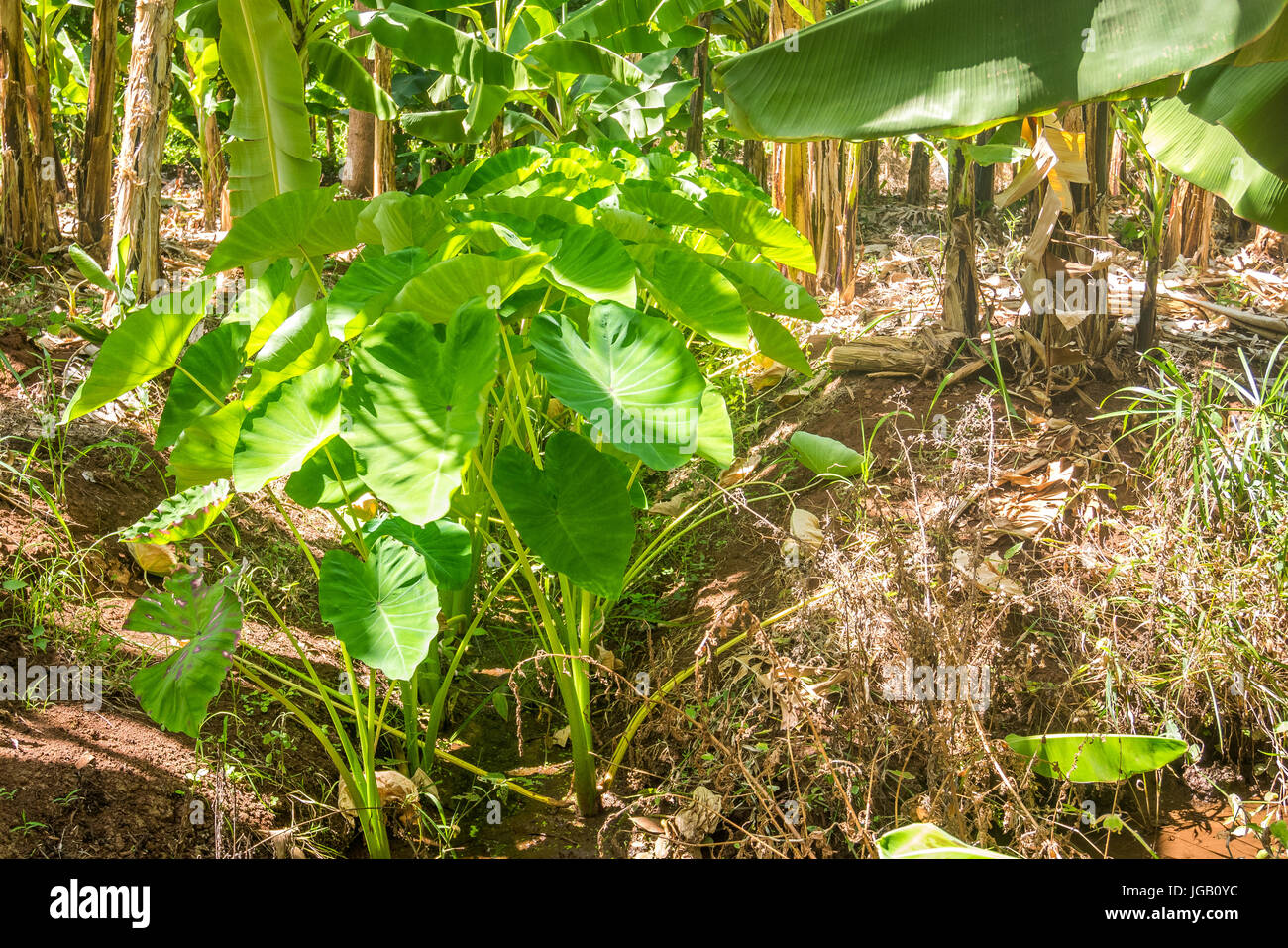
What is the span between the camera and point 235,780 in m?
2.20

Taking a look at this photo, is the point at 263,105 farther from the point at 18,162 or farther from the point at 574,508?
the point at 574,508

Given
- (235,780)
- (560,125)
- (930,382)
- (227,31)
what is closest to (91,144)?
(227,31)

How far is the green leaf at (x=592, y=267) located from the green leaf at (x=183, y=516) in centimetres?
85

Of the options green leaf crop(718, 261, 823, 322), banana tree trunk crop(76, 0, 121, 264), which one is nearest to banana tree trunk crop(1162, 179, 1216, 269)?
green leaf crop(718, 261, 823, 322)

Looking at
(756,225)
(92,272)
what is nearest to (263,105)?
(92,272)

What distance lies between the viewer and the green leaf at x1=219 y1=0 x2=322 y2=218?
341 cm

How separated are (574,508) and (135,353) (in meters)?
0.95

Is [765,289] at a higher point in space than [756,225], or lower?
lower

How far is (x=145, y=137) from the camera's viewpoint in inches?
138

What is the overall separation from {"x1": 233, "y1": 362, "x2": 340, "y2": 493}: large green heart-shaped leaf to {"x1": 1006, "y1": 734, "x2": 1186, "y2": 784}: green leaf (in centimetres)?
149

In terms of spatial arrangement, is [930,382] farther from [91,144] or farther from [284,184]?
[91,144]

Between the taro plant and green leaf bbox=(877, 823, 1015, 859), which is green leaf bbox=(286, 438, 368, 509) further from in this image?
green leaf bbox=(877, 823, 1015, 859)

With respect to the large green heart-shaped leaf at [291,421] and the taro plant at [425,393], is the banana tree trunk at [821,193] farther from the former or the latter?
the large green heart-shaped leaf at [291,421]

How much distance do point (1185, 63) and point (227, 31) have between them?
317 centimetres
